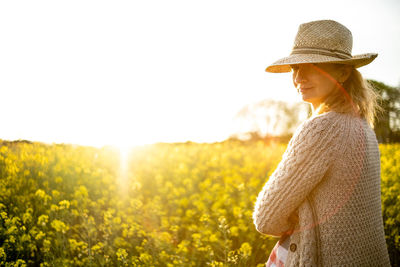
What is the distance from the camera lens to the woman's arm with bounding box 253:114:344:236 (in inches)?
49.1

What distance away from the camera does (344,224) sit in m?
1.30

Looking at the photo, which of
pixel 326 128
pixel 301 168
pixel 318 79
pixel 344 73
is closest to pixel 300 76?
pixel 318 79

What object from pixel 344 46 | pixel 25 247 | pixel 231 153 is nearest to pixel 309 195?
pixel 344 46

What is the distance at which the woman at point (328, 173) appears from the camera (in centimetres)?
127

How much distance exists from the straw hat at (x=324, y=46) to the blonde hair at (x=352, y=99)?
9 cm

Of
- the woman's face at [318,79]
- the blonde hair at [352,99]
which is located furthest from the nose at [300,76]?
the blonde hair at [352,99]

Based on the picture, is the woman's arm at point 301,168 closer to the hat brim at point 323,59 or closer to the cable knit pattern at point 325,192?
the cable knit pattern at point 325,192

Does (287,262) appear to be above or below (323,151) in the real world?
below

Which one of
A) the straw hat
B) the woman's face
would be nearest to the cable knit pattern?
the woman's face

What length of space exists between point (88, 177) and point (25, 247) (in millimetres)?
1598

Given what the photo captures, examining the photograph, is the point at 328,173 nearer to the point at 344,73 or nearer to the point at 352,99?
the point at 352,99

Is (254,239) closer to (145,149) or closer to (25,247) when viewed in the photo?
(25,247)

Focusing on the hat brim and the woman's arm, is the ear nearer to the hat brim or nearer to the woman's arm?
the hat brim

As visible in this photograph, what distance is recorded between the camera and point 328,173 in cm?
128
